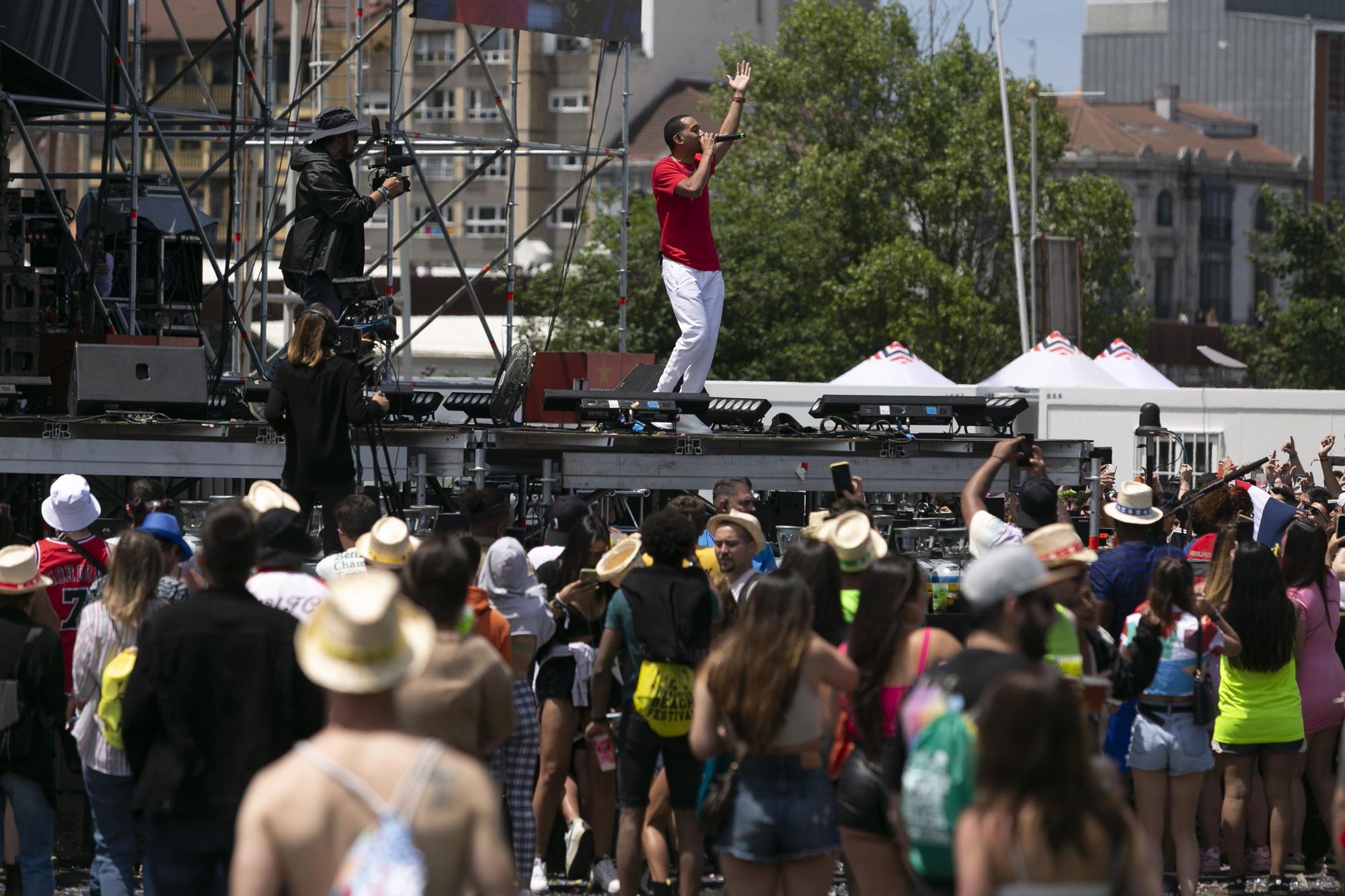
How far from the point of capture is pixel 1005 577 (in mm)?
5102

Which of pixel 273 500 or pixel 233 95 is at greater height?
pixel 233 95

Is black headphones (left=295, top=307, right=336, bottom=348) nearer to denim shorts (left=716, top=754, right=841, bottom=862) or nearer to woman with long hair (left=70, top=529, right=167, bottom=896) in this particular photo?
woman with long hair (left=70, top=529, right=167, bottom=896)

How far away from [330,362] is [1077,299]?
2492cm

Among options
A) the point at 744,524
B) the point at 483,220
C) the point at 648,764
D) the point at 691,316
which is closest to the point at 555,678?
the point at 744,524

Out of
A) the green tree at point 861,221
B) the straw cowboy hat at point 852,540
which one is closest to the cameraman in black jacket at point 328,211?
the straw cowboy hat at point 852,540

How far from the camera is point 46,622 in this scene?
294 inches

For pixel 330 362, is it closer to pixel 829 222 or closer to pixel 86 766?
pixel 86 766

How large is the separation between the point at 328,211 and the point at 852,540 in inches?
179

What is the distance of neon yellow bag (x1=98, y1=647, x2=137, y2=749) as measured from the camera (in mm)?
6484

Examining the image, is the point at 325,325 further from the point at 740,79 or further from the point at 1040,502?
the point at 1040,502

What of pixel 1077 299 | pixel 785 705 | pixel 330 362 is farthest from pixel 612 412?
pixel 1077 299

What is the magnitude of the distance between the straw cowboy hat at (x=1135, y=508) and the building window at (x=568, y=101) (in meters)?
74.7

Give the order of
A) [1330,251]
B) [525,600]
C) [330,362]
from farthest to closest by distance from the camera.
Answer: [1330,251]
[330,362]
[525,600]

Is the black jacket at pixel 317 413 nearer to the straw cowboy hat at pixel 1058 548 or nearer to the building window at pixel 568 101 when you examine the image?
the straw cowboy hat at pixel 1058 548
